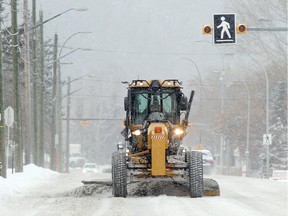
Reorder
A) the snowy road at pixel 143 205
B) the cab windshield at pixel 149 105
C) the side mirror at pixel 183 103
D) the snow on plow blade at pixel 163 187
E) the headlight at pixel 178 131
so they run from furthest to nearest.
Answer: the cab windshield at pixel 149 105
the side mirror at pixel 183 103
the headlight at pixel 178 131
the snow on plow blade at pixel 163 187
the snowy road at pixel 143 205

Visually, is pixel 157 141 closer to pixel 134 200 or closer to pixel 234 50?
pixel 134 200

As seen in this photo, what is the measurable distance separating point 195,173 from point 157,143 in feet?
3.86

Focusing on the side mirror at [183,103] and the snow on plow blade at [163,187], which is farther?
the side mirror at [183,103]

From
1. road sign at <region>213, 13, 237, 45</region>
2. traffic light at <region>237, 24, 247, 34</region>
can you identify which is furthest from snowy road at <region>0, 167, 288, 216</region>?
traffic light at <region>237, 24, 247, 34</region>

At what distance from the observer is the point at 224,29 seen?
33.2 metres

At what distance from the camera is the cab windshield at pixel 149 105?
24.7 metres

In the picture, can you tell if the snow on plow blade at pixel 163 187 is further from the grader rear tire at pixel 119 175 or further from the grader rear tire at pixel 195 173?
the grader rear tire at pixel 119 175

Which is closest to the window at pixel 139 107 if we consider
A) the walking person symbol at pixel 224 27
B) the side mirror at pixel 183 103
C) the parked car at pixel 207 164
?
the side mirror at pixel 183 103

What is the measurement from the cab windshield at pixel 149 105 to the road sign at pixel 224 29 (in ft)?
28.8

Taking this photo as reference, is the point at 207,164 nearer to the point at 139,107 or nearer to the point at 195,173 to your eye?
the point at 139,107

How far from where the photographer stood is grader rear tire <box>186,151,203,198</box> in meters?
22.8

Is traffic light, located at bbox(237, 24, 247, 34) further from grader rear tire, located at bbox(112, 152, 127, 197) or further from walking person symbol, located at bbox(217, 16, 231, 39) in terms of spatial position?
grader rear tire, located at bbox(112, 152, 127, 197)

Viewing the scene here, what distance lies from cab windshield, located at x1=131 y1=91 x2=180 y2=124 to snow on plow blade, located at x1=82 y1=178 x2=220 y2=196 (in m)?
1.68

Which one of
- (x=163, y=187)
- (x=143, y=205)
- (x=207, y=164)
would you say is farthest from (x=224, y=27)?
(x=207, y=164)
